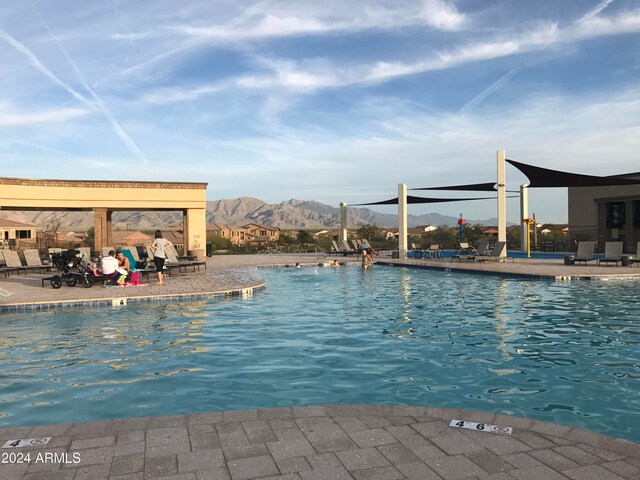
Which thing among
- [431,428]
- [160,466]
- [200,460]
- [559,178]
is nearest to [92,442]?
[160,466]

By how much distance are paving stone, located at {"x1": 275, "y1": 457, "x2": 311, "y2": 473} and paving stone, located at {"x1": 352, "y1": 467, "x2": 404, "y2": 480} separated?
0.25 metres

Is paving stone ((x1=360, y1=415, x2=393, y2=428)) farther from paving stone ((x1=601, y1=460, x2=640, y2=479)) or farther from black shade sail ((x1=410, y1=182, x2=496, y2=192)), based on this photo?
black shade sail ((x1=410, y1=182, x2=496, y2=192))

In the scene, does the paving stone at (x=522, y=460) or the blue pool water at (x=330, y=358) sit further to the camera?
the blue pool water at (x=330, y=358)

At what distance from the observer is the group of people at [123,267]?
35.7 ft

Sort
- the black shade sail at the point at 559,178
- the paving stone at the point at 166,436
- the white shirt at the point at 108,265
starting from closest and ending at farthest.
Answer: the paving stone at the point at 166,436, the white shirt at the point at 108,265, the black shade sail at the point at 559,178

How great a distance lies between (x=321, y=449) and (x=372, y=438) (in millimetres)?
328

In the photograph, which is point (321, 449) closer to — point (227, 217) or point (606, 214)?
point (606, 214)

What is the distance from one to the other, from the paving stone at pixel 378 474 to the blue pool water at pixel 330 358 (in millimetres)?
1797

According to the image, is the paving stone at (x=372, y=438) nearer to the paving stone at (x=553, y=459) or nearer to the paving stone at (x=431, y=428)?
the paving stone at (x=431, y=428)

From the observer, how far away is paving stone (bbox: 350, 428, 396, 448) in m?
2.64

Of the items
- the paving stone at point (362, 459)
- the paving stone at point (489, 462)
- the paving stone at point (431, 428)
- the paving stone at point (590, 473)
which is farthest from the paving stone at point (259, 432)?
the paving stone at point (590, 473)

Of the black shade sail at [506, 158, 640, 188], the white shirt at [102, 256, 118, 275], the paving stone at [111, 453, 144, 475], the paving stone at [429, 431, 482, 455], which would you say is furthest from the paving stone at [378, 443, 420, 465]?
the black shade sail at [506, 158, 640, 188]

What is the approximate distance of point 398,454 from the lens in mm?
2500

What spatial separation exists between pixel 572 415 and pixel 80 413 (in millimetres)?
3955
